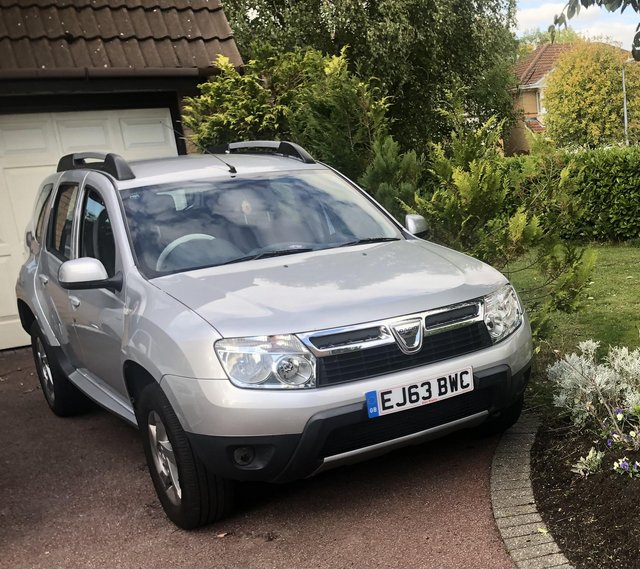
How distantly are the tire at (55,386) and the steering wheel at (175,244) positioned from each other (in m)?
1.77

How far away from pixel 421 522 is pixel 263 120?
5220 mm

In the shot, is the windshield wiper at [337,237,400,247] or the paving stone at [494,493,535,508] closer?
the paving stone at [494,493,535,508]

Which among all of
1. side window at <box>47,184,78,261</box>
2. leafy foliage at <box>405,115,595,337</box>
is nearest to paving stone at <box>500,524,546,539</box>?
leafy foliage at <box>405,115,595,337</box>

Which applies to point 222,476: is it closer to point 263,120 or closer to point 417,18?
point 263,120

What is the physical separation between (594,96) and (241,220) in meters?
36.7

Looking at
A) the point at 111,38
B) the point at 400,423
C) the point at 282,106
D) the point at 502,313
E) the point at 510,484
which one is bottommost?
the point at 510,484

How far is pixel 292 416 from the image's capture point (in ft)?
10.3

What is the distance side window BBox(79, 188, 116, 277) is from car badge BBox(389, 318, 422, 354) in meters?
1.76

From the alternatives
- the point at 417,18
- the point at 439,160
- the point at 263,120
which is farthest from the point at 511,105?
the point at 439,160

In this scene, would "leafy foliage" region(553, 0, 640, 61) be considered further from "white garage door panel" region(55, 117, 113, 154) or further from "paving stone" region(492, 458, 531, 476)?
"white garage door panel" region(55, 117, 113, 154)

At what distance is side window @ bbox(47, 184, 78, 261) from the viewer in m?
4.97

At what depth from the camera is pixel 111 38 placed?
822 cm

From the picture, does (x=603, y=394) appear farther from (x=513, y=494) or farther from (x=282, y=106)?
(x=282, y=106)

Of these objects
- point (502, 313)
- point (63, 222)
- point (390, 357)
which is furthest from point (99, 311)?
point (502, 313)
